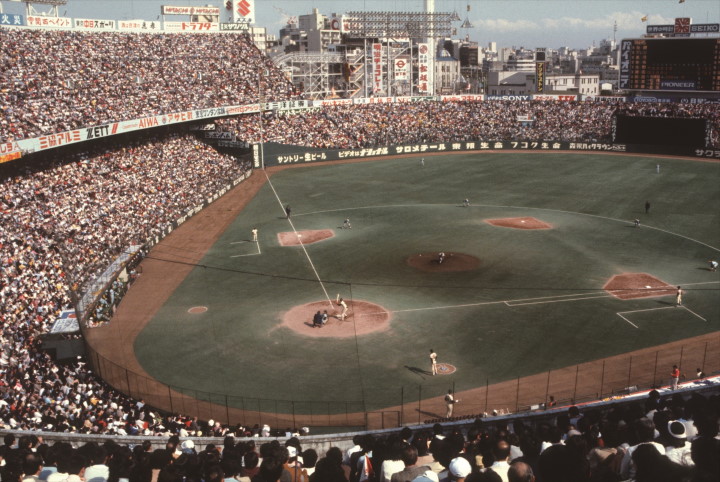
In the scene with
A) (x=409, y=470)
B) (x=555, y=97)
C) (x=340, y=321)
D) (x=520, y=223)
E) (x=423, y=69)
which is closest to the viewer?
(x=409, y=470)

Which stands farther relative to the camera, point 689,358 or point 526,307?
point 526,307

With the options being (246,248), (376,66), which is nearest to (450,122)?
(376,66)

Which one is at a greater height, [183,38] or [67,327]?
[183,38]

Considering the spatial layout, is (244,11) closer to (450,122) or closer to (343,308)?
(450,122)

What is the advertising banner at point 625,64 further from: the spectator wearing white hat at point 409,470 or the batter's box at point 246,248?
the spectator wearing white hat at point 409,470

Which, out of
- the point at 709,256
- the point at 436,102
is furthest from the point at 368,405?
the point at 436,102

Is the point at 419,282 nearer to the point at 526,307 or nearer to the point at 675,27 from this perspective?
the point at 526,307
